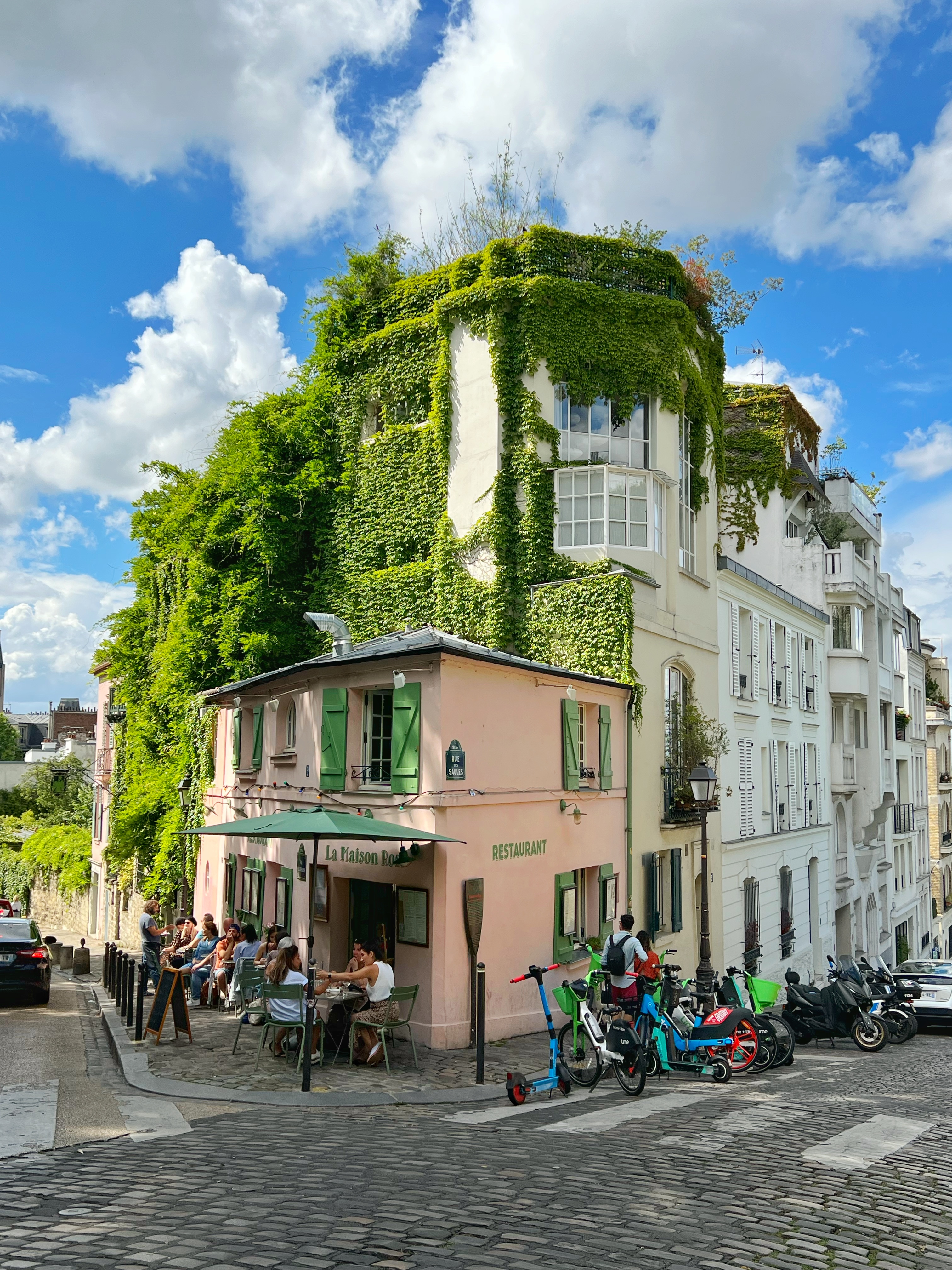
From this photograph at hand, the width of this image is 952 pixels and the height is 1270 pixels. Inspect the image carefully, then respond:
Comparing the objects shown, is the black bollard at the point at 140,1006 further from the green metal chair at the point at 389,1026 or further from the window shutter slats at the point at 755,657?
the window shutter slats at the point at 755,657

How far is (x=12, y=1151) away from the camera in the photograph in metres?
7.30

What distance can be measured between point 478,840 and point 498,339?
12.2 meters

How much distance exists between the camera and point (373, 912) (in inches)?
595

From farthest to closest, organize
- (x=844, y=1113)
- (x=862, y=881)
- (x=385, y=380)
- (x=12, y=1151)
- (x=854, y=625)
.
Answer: (x=862, y=881) < (x=854, y=625) < (x=385, y=380) < (x=844, y=1113) < (x=12, y=1151)

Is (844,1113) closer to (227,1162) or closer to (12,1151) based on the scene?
(227,1162)

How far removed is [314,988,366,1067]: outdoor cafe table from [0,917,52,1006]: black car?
7.87 m

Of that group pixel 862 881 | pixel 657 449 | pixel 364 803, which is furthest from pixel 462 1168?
pixel 862 881

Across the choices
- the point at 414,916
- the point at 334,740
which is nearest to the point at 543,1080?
the point at 414,916

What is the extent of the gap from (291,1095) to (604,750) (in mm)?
9456

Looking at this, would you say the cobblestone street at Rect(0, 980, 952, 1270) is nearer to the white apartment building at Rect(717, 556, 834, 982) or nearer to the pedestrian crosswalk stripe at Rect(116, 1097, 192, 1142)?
the pedestrian crosswalk stripe at Rect(116, 1097, 192, 1142)

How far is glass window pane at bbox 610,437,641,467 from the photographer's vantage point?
2205 centimetres

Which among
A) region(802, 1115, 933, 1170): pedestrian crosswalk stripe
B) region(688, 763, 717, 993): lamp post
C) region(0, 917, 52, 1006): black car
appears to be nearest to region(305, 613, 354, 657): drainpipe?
region(688, 763, 717, 993): lamp post

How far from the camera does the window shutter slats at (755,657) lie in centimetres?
2609

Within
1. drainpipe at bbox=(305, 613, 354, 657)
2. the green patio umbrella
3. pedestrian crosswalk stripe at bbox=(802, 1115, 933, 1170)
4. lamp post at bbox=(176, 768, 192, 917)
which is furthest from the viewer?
lamp post at bbox=(176, 768, 192, 917)
